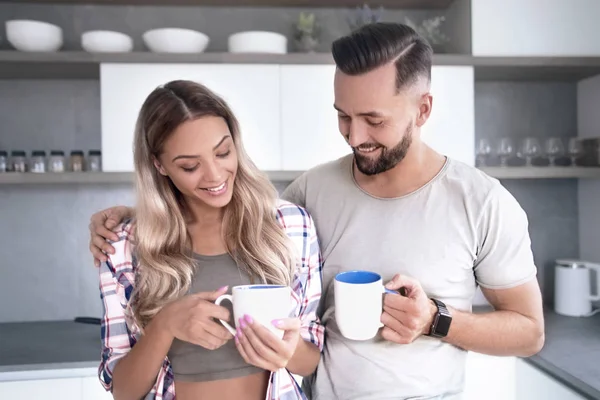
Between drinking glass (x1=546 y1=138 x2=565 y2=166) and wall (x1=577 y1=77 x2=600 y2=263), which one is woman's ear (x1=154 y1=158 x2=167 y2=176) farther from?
wall (x1=577 y1=77 x2=600 y2=263)

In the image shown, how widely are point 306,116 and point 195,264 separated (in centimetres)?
96

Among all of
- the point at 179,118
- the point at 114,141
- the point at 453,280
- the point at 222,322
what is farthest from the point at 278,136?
the point at 222,322

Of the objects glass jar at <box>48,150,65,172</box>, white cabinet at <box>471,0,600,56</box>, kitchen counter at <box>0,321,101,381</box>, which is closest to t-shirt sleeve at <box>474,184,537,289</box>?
white cabinet at <box>471,0,600,56</box>

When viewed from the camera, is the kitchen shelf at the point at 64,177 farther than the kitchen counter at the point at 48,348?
Yes

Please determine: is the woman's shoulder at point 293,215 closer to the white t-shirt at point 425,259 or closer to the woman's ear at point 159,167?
the white t-shirt at point 425,259

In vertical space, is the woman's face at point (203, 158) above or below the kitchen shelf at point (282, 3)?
below

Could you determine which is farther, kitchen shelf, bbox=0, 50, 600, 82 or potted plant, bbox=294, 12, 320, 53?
potted plant, bbox=294, 12, 320, 53

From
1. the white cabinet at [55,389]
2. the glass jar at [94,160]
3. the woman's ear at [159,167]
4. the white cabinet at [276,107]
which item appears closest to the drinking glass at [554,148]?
the white cabinet at [276,107]

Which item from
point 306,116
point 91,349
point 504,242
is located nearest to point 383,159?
point 504,242

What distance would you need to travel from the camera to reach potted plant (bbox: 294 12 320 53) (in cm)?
197

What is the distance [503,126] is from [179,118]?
5.78 ft

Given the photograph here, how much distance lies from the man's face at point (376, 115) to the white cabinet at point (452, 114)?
91 centimetres

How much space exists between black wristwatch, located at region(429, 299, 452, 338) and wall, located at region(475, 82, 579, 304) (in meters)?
1.54

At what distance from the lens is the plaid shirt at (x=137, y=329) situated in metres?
1.00
